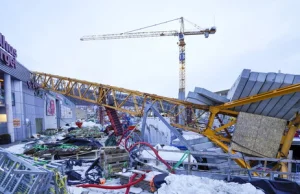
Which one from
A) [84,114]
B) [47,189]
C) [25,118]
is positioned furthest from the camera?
[84,114]

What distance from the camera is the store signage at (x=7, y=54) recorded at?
56.1 feet

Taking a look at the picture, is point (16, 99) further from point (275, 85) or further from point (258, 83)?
point (275, 85)

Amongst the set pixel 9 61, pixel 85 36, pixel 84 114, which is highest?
pixel 85 36

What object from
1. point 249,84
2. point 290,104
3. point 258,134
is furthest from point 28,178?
point 290,104

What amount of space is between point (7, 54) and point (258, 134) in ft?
69.1

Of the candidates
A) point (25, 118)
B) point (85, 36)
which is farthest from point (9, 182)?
point (85, 36)

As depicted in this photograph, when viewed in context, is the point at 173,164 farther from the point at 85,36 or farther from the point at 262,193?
the point at 85,36

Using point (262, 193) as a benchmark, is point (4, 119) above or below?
above

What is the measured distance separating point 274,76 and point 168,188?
227 inches

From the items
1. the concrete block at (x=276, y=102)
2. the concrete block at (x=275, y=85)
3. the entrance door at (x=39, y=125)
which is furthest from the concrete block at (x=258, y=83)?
the entrance door at (x=39, y=125)

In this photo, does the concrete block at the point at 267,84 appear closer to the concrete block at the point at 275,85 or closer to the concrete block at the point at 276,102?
the concrete block at the point at 275,85

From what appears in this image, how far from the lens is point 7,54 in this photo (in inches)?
715

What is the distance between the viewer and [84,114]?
7931 centimetres

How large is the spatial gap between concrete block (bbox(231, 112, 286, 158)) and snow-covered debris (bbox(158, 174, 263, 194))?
325 cm
